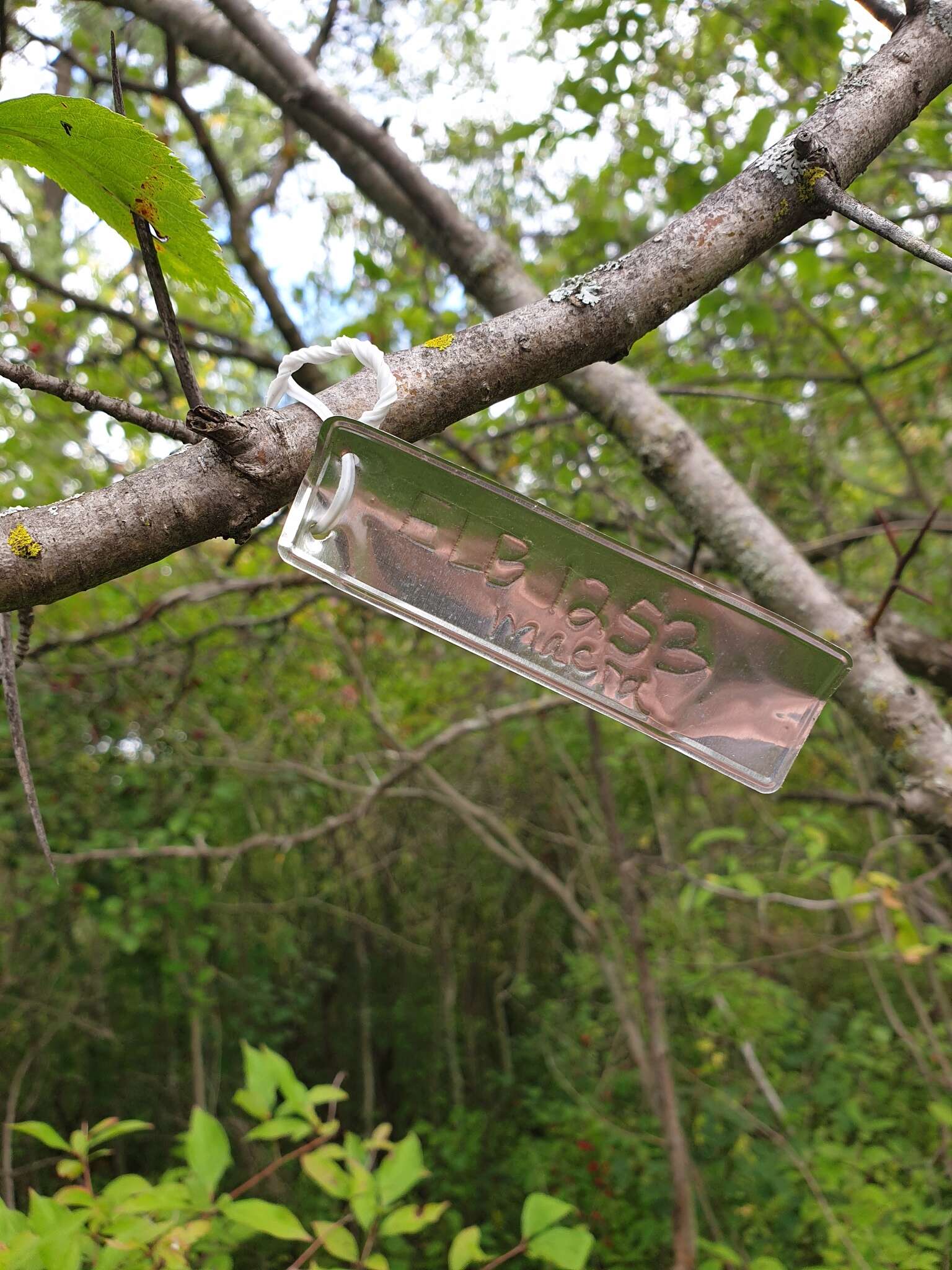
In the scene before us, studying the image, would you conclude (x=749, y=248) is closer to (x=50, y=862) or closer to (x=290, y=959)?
(x=50, y=862)

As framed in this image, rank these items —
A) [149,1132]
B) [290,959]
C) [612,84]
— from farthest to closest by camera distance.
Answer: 1. [290,959]
2. [149,1132]
3. [612,84]

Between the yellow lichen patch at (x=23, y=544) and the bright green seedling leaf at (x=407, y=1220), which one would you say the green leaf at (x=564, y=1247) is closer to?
the bright green seedling leaf at (x=407, y=1220)

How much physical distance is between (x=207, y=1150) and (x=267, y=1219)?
0.15 metres

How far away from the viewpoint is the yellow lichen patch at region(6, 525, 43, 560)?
46 centimetres

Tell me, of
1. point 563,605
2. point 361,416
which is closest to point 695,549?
point 563,605

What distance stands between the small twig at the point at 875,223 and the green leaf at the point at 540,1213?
1109 millimetres

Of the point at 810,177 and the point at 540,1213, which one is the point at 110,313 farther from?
the point at 540,1213

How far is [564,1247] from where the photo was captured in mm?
1034

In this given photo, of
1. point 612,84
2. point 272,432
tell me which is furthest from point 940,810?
point 612,84

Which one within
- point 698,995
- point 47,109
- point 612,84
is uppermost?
point 612,84

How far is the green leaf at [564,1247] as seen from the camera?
3.29 ft

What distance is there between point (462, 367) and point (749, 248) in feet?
0.84

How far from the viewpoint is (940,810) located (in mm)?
969

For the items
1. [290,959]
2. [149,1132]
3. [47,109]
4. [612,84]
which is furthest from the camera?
[290,959]
